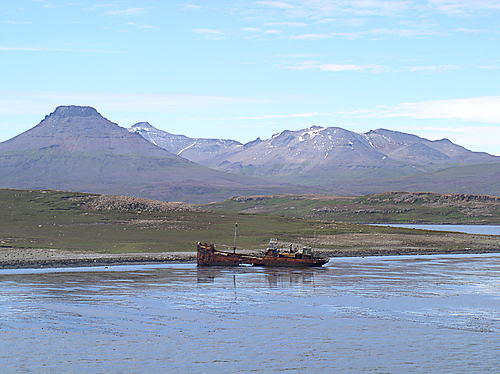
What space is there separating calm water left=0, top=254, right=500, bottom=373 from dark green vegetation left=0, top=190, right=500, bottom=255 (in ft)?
86.6

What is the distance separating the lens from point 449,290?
3041 inches

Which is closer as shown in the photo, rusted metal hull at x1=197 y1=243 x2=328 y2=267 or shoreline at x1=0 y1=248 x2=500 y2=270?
shoreline at x1=0 y1=248 x2=500 y2=270

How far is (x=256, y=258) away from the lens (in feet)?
326

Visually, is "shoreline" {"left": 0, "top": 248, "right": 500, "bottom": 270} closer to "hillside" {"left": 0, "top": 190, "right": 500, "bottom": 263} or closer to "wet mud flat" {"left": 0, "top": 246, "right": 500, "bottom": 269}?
"wet mud flat" {"left": 0, "top": 246, "right": 500, "bottom": 269}

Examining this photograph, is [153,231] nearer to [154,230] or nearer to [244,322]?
[154,230]

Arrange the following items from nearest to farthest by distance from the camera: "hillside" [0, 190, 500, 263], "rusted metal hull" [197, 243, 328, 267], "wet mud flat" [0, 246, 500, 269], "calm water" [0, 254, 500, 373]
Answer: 1. "calm water" [0, 254, 500, 373]
2. "wet mud flat" [0, 246, 500, 269]
3. "rusted metal hull" [197, 243, 328, 267]
4. "hillside" [0, 190, 500, 263]

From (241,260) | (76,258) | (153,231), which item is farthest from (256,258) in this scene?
(153,231)

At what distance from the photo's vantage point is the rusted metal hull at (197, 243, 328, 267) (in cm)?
9850

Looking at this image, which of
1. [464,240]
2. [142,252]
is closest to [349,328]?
[142,252]

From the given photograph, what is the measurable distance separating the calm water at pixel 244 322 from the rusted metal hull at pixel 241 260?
26.6 feet

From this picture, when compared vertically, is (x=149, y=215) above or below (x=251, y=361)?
above

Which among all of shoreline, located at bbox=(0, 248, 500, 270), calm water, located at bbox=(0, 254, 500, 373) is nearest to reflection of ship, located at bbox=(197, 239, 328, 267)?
shoreline, located at bbox=(0, 248, 500, 270)

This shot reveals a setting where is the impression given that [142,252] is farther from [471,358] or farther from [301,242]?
[471,358]

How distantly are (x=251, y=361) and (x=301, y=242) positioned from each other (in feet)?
265
